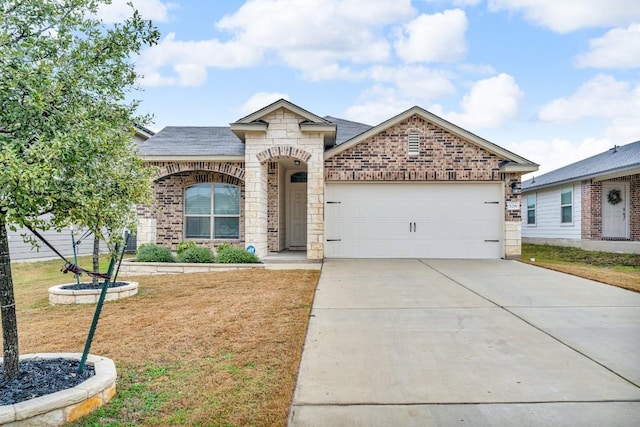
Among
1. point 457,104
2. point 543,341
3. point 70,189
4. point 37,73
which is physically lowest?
point 543,341

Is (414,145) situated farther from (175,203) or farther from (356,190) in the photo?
(175,203)

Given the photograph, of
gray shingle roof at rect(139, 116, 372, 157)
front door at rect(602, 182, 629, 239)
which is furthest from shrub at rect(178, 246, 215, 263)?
front door at rect(602, 182, 629, 239)

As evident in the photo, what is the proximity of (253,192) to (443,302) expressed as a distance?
6905mm

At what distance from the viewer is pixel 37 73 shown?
3.22m

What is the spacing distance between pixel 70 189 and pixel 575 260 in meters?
14.7

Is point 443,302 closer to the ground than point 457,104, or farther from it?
closer to the ground

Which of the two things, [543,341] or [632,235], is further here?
[632,235]

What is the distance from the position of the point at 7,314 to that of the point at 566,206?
20308 millimetres

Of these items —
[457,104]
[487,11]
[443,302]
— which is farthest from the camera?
[457,104]

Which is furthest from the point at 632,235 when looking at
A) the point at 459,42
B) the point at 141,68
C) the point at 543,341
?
the point at 141,68

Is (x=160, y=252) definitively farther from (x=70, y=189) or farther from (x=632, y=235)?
(x=632, y=235)

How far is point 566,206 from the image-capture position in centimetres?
1925

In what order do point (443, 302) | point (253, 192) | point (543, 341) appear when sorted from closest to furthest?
point (543, 341), point (443, 302), point (253, 192)

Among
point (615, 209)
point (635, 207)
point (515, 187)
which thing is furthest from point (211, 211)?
point (635, 207)
